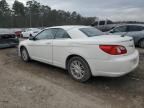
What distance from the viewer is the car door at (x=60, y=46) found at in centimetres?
484

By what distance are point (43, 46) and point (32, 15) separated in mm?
56114

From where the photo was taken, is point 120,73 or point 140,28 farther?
point 140,28

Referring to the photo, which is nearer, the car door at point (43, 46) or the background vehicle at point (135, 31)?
the car door at point (43, 46)

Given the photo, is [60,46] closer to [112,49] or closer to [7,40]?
[112,49]

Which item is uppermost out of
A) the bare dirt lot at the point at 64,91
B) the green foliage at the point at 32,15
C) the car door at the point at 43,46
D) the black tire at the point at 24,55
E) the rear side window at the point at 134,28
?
the green foliage at the point at 32,15

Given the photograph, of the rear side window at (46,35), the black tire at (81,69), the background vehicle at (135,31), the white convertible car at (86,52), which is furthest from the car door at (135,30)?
the black tire at (81,69)

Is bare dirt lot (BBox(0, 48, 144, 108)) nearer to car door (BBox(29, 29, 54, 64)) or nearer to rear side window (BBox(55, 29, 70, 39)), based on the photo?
car door (BBox(29, 29, 54, 64))

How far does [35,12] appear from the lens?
59.7 meters

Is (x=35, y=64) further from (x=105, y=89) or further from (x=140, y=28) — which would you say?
(x=140, y=28)

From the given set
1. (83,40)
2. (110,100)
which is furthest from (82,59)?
(110,100)

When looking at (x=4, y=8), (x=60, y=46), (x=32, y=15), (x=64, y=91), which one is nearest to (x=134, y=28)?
(x=60, y=46)

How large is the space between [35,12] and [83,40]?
58.2 m

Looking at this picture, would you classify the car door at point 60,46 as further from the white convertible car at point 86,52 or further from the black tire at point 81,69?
the black tire at point 81,69

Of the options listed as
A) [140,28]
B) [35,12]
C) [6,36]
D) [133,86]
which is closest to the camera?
[133,86]
